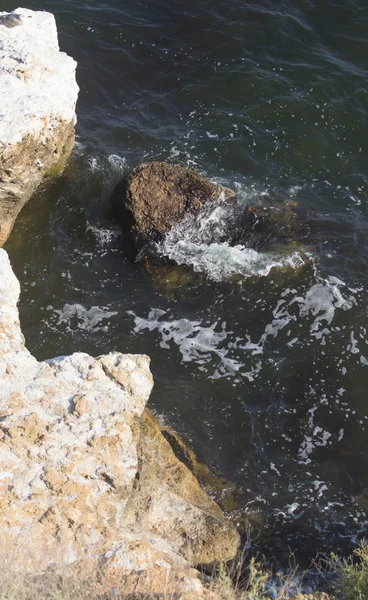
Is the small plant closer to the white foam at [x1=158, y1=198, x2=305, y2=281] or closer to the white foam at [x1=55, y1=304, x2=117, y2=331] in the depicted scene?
the white foam at [x1=55, y1=304, x2=117, y2=331]

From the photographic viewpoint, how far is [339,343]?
25.8ft

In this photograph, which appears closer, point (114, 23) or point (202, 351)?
point (202, 351)

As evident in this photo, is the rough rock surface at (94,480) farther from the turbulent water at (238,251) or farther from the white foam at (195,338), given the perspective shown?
the white foam at (195,338)

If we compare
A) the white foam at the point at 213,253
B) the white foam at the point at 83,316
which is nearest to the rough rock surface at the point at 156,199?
the white foam at the point at 213,253

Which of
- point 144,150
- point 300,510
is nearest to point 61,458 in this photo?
point 300,510

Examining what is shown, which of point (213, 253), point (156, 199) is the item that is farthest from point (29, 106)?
point (213, 253)

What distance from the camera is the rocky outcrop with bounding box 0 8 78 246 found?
760 centimetres

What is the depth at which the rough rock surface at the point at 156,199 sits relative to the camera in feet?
27.6

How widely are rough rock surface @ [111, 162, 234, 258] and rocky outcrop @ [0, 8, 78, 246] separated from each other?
1098 mm

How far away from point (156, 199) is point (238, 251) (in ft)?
4.24

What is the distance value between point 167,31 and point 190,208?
542cm

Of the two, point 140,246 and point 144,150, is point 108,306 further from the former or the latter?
point 144,150

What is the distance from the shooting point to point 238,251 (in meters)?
8.55

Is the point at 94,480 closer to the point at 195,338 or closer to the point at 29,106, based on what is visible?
the point at 195,338
